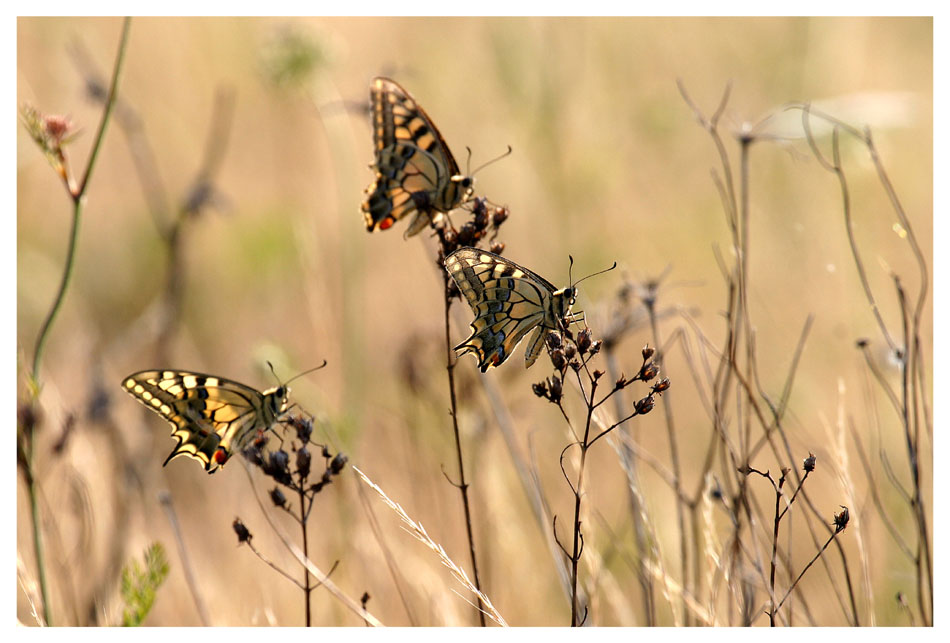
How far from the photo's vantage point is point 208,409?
2.52 metres

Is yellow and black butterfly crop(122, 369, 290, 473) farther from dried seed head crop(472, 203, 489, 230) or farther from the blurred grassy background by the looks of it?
the blurred grassy background

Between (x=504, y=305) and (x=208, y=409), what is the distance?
955 mm

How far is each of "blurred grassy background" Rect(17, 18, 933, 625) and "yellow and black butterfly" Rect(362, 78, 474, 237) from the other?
89 centimetres

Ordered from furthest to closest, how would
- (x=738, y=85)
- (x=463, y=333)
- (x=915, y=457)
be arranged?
(x=738, y=85) < (x=463, y=333) < (x=915, y=457)

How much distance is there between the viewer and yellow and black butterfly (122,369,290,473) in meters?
2.46

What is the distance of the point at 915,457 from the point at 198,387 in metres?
2.15

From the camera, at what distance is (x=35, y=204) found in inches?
250

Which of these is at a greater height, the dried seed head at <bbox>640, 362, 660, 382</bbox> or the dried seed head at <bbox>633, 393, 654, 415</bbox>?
the dried seed head at <bbox>640, 362, 660, 382</bbox>

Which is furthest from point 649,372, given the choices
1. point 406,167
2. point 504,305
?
point 406,167

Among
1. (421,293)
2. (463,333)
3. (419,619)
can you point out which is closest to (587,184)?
(421,293)

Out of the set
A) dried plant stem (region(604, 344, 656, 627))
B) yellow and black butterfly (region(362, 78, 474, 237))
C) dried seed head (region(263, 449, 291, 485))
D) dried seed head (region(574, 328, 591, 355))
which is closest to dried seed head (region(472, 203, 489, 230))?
yellow and black butterfly (region(362, 78, 474, 237))

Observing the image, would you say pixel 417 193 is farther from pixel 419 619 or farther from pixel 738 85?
pixel 738 85

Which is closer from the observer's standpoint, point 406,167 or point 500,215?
point 500,215

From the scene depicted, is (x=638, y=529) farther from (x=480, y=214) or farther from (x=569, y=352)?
(x=480, y=214)
